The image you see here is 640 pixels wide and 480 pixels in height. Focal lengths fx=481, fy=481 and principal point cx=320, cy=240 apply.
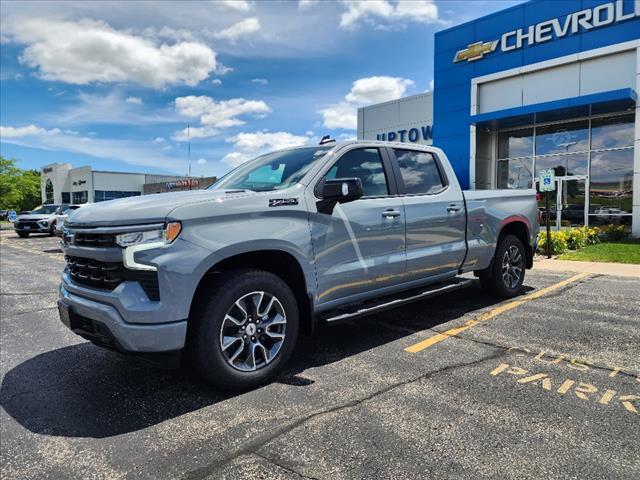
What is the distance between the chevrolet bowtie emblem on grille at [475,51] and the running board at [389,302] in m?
16.0

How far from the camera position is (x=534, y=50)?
17.4 metres

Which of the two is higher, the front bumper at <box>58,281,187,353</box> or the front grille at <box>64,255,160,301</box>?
the front grille at <box>64,255,160,301</box>

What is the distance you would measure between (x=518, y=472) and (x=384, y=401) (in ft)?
3.40

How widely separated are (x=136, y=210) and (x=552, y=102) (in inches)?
637

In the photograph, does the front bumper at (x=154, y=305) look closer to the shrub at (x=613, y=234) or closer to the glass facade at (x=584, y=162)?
the shrub at (x=613, y=234)

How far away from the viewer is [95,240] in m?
3.40

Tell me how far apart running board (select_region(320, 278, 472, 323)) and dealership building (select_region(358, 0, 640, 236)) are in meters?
12.4

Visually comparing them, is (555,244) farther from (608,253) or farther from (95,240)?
(95,240)

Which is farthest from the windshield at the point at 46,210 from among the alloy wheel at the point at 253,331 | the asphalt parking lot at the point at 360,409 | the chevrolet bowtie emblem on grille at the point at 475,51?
the alloy wheel at the point at 253,331

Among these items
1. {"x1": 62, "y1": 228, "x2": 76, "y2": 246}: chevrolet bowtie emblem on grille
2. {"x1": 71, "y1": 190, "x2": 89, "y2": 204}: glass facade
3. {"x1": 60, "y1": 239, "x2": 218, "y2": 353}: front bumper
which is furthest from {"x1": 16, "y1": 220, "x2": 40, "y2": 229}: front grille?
{"x1": 71, "y1": 190, "x2": 89, "y2": 204}: glass facade

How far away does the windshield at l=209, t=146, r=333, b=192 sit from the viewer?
13.9ft

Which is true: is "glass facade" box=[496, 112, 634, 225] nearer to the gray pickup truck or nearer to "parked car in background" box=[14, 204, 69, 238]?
the gray pickup truck

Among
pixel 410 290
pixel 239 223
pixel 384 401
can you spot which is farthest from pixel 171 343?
pixel 410 290

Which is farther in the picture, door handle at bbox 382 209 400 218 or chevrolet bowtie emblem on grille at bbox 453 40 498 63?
chevrolet bowtie emblem on grille at bbox 453 40 498 63
